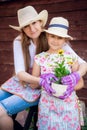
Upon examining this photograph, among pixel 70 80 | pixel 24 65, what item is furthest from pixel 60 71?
pixel 24 65

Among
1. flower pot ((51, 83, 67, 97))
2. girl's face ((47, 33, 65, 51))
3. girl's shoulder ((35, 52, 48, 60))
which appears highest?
girl's face ((47, 33, 65, 51))

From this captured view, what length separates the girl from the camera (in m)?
2.99

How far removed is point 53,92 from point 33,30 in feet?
2.07

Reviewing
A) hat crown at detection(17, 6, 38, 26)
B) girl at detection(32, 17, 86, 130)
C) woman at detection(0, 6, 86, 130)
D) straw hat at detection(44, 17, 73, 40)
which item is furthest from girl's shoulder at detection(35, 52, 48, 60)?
hat crown at detection(17, 6, 38, 26)

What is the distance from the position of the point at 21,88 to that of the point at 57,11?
240cm

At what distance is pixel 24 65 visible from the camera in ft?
10.7

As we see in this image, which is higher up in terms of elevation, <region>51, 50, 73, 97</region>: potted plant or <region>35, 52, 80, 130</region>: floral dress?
<region>51, 50, 73, 97</region>: potted plant

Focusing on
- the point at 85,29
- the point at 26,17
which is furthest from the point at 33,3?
the point at 26,17

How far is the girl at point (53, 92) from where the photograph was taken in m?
2.99

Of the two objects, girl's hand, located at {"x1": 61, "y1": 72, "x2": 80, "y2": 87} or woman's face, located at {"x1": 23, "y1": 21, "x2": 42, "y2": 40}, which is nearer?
girl's hand, located at {"x1": 61, "y1": 72, "x2": 80, "y2": 87}

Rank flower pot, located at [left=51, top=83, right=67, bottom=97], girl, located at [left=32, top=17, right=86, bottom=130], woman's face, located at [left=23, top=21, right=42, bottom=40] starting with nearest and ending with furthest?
1. flower pot, located at [left=51, top=83, right=67, bottom=97]
2. girl, located at [left=32, top=17, right=86, bottom=130]
3. woman's face, located at [left=23, top=21, right=42, bottom=40]

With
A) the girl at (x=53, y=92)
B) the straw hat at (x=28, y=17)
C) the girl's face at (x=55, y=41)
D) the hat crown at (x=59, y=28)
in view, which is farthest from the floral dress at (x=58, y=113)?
the straw hat at (x=28, y=17)

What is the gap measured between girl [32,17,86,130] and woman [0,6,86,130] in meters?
0.12

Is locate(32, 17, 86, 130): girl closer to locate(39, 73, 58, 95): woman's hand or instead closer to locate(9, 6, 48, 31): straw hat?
locate(39, 73, 58, 95): woman's hand
